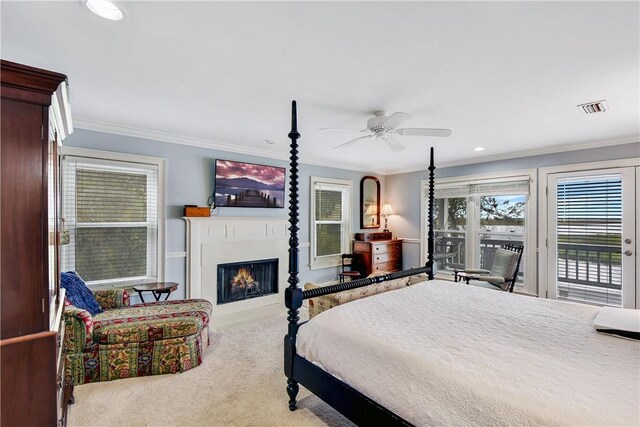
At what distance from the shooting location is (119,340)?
2.48 metres

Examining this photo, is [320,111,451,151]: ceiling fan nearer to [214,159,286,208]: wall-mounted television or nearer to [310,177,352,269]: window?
[214,159,286,208]: wall-mounted television

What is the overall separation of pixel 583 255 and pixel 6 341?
5519 millimetres

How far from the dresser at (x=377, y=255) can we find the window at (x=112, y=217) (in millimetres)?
3353

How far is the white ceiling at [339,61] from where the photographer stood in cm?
150

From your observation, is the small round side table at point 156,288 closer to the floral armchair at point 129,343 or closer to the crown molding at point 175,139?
the floral armchair at point 129,343

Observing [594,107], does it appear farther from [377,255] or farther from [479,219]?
[377,255]

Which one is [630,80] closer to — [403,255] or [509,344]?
[509,344]

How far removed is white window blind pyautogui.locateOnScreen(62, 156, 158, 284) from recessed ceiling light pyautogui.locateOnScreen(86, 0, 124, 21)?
2.30 metres

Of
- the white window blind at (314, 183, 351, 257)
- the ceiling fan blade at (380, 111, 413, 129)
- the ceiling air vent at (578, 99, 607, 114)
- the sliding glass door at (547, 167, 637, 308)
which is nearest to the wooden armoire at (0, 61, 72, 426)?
the ceiling fan blade at (380, 111, 413, 129)

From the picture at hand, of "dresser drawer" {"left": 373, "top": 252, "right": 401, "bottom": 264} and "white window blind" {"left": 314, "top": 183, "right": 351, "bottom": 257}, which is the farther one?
"dresser drawer" {"left": 373, "top": 252, "right": 401, "bottom": 264}

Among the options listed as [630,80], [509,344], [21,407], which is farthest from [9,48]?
[630,80]

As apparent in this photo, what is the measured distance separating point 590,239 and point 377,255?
3.01m

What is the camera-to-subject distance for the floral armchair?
2.33 m

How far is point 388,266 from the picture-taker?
230 inches
